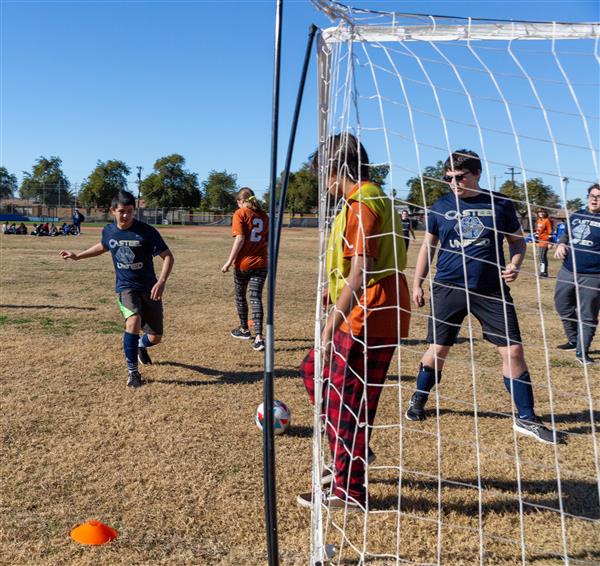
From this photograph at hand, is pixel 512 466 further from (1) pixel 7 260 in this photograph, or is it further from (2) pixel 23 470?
(1) pixel 7 260

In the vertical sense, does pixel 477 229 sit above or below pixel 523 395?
above

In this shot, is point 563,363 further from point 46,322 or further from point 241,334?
point 46,322

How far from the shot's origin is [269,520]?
223cm

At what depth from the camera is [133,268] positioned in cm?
516

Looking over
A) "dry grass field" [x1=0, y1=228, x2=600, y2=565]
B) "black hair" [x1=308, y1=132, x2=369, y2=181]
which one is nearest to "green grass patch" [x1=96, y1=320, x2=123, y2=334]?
"dry grass field" [x1=0, y1=228, x2=600, y2=565]

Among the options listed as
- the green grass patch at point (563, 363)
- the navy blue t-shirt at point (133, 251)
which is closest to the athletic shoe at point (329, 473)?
the navy blue t-shirt at point (133, 251)

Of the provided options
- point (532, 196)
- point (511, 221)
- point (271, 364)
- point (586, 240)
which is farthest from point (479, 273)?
point (586, 240)

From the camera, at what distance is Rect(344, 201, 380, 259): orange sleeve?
272 cm

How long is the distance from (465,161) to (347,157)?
1.29 metres

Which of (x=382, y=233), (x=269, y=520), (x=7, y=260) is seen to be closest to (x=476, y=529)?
(x=269, y=520)

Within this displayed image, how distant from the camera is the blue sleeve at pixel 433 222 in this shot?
13.6 feet

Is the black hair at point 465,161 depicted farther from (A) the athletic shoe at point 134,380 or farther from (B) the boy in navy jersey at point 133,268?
(A) the athletic shoe at point 134,380

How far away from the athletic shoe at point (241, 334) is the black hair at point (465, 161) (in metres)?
3.71

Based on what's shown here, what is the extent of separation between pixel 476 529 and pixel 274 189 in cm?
196
